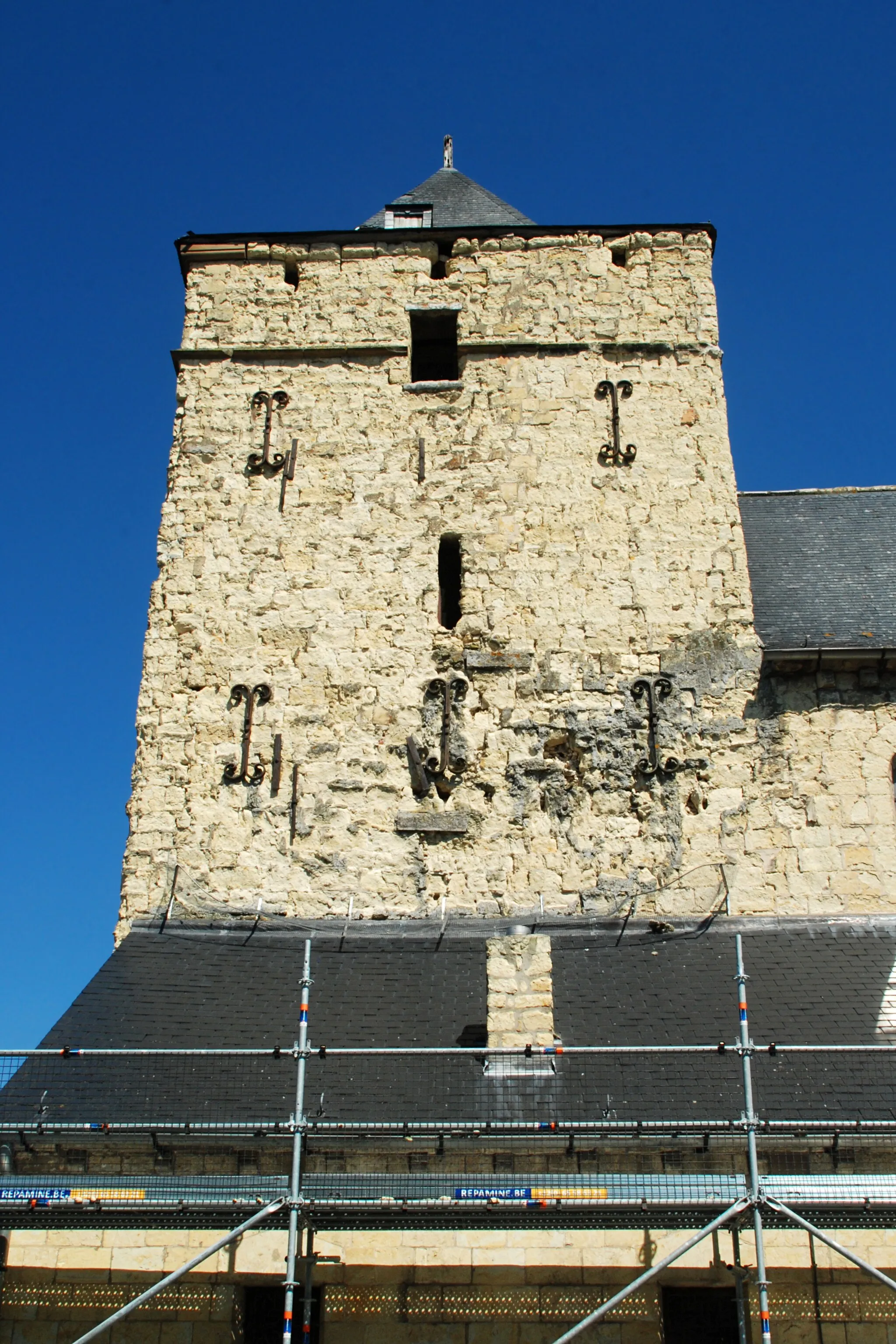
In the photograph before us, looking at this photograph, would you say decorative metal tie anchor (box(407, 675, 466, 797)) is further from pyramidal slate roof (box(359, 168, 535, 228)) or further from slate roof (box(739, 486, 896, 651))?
pyramidal slate roof (box(359, 168, 535, 228))

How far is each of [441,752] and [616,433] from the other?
335 cm

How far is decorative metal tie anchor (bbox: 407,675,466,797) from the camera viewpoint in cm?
1020

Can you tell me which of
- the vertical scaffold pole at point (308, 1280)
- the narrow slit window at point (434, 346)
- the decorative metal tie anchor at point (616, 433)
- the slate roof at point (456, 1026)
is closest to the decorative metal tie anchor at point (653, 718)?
the slate roof at point (456, 1026)

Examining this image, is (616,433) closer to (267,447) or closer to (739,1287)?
(267,447)

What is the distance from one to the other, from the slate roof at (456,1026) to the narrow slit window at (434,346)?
5.43m

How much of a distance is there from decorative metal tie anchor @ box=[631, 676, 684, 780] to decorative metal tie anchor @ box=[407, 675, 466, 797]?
1.41 meters

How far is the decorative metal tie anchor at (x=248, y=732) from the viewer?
10.2m

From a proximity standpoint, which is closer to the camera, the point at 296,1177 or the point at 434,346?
the point at 296,1177

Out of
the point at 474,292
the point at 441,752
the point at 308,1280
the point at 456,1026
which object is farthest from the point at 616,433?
the point at 308,1280

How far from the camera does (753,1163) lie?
6.81m

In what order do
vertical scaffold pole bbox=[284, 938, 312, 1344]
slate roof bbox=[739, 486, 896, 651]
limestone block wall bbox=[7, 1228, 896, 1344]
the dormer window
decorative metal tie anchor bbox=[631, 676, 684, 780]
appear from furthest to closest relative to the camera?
1. the dormer window
2. slate roof bbox=[739, 486, 896, 651]
3. decorative metal tie anchor bbox=[631, 676, 684, 780]
4. limestone block wall bbox=[7, 1228, 896, 1344]
5. vertical scaffold pole bbox=[284, 938, 312, 1344]

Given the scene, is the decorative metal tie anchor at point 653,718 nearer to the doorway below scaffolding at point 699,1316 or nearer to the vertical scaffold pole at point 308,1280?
the doorway below scaffolding at point 699,1316

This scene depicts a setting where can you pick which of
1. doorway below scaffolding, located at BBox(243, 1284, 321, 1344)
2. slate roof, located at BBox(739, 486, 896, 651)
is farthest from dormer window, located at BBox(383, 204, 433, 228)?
doorway below scaffolding, located at BBox(243, 1284, 321, 1344)

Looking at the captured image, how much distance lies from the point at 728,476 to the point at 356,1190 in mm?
6775
